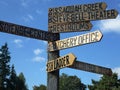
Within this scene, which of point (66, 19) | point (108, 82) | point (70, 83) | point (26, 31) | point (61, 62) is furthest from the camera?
point (70, 83)

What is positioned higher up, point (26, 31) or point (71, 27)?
point (71, 27)

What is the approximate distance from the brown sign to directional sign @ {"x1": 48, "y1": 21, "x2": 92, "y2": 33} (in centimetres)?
15

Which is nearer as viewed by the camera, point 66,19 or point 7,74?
point 66,19

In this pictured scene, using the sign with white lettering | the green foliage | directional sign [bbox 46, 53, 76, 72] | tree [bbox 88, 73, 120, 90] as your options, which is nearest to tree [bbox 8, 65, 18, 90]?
the green foliage

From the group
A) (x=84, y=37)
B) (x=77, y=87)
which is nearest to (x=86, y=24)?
(x=84, y=37)

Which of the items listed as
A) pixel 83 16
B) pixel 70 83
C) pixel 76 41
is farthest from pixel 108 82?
pixel 70 83

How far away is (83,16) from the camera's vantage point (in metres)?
14.8

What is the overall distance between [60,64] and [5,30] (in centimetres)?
231

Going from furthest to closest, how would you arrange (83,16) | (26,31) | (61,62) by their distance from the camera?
(26,31), (83,16), (61,62)

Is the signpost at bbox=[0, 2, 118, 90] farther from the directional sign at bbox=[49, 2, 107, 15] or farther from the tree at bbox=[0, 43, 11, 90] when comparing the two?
the tree at bbox=[0, 43, 11, 90]

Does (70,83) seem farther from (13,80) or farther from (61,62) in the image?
(61,62)

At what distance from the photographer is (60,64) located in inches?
560

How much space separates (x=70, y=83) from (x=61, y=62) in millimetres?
109036

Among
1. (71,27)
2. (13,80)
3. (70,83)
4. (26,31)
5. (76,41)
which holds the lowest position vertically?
(76,41)
